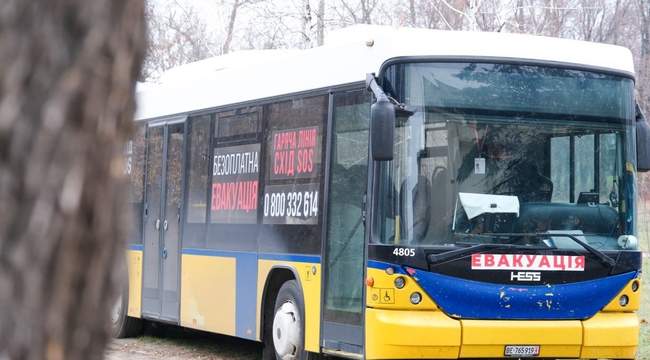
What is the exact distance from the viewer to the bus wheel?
10984 millimetres

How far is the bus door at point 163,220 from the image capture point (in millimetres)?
13945

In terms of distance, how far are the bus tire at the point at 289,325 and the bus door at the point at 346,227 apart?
0.47m

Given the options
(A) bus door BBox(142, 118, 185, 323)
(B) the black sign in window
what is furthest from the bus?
(A) bus door BBox(142, 118, 185, 323)

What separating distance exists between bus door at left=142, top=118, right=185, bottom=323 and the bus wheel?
2675mm

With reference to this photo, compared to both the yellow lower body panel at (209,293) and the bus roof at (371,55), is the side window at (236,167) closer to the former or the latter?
the bus roof at (371,55)

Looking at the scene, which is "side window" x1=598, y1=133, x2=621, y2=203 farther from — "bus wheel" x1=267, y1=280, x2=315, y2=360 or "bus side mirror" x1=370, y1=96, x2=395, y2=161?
"bus wheel" x1=267, y1=280, x2=315, y2=360

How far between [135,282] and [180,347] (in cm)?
123

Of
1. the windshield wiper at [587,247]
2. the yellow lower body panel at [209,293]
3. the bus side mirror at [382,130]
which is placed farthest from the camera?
the yellow lower body panel at [209,293]

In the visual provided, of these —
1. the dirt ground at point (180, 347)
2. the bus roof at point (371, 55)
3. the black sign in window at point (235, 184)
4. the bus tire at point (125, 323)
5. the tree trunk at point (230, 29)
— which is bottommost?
the dirt ground at point (180, 347)

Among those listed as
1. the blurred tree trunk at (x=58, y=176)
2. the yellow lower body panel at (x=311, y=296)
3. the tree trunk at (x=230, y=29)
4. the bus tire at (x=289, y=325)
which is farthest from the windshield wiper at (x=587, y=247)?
the tree trunk at (x=230, y=29)

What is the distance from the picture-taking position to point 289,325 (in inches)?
439

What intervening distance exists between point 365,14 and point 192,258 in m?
21.2

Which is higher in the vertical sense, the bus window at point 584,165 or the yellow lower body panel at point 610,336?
the bus window at point 584,165

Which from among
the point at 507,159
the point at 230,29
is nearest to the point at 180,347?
the point at 507,159
